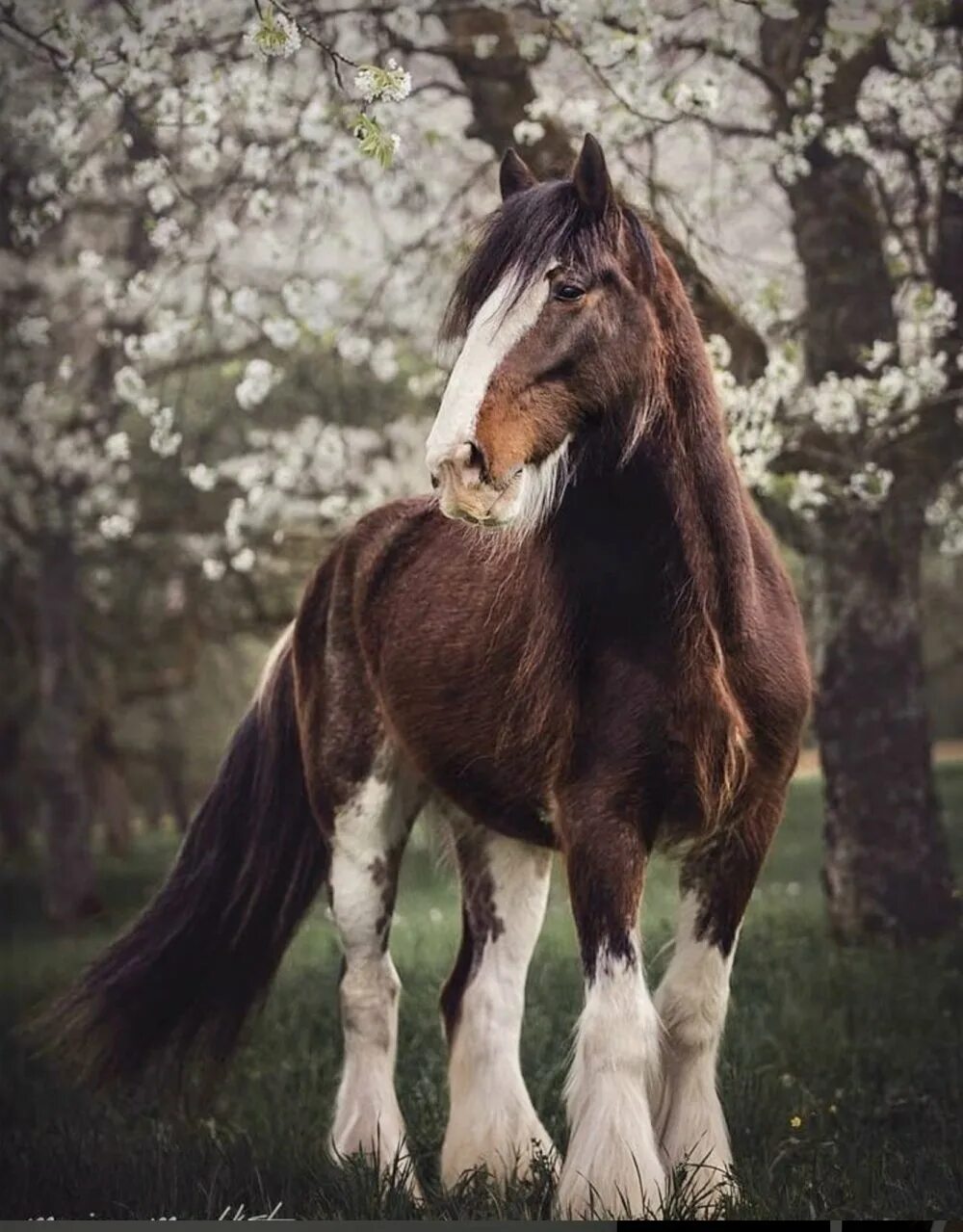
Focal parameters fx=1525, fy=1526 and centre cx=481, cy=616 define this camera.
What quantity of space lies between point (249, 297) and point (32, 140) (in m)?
0.70

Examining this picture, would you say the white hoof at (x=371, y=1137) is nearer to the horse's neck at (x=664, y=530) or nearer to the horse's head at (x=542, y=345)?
the horse's neck at (x=664, y=530)

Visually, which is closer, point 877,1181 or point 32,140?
point 877,1181

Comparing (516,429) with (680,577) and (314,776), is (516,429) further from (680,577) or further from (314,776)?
(314,776)

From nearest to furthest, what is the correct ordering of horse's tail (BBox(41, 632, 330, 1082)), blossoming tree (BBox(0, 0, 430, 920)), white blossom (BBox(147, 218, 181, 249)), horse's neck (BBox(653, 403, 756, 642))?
horse's neck (BBox(653, 403, 756, 642)) → horse's tail (BBox(41, 632, 330, 1082)) → blossoming tree (BBox(0, 0, 430, 920)) → white blossom (BBox(147, 218, 181, 249))

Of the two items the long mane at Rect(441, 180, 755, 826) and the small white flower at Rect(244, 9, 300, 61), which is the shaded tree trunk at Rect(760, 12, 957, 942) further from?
the small white flower at Rect(244, 9, 300, 61)

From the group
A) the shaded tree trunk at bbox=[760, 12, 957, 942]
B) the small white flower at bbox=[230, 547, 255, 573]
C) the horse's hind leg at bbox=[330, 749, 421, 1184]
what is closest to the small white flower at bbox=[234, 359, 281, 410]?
the small white flower at bbox=[230, 547, 255, 573]

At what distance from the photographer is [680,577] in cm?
263

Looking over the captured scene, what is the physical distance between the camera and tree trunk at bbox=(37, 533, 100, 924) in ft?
15.7

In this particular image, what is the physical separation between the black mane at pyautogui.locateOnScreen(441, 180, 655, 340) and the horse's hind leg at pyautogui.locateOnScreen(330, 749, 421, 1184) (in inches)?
46.5

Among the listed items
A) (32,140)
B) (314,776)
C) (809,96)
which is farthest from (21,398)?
(809,96)

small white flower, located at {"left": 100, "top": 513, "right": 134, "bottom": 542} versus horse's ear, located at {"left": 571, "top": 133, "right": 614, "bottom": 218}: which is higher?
horse's ear, located at {"left": 571, "top": 133, "right": 614, "bottom": 218}

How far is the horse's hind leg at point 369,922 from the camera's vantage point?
3.30 m

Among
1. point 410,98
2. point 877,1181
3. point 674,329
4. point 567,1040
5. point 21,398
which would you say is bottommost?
point 877,1181

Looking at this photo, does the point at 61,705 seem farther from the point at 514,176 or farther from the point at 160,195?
the point at 514,176
